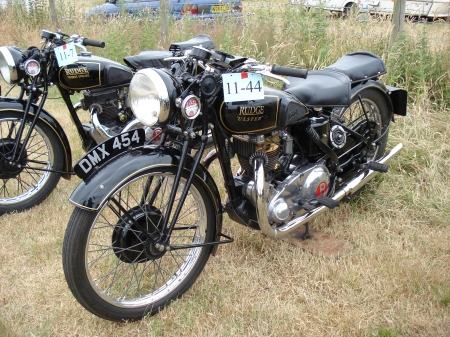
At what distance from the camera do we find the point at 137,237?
2443 mm

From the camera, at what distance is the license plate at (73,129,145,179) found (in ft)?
7.29

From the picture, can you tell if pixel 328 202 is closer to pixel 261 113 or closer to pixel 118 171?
pixel 261 113

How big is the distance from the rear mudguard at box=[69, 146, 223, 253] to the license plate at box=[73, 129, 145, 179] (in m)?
0.03

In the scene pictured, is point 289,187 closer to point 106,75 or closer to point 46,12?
point 106,75

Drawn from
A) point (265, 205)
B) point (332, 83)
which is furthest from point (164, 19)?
point (265, 205)

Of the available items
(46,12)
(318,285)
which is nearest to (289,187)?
(318,285)

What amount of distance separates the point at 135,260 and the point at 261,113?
102 centimetres

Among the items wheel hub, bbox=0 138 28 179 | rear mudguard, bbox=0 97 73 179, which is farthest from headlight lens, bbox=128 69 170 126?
wheel hub, bbox=0 138 28 179

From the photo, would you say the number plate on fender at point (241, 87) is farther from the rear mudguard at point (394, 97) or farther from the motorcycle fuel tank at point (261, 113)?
the rear mudguard at point (394, 97)

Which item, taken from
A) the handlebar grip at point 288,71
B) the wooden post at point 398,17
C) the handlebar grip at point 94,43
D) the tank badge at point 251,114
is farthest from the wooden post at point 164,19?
the handlebar grip at point 288,71

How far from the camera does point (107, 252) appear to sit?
3053 mm

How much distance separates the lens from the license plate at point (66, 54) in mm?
3480

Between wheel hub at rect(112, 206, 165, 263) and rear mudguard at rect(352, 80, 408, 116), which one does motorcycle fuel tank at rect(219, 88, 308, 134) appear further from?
rear mudguard at rect(352, 80, 408, 116)

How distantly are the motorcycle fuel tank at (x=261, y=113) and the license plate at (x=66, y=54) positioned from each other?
1622 mm
